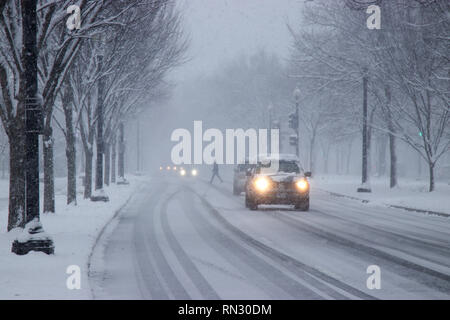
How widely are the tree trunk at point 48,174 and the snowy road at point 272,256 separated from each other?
2.25 m

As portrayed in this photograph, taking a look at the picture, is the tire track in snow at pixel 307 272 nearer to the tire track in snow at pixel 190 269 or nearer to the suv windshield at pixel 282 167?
the tire track in snow at pixel 190 269

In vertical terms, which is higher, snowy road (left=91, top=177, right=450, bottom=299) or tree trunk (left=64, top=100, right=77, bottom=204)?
tree trunk (left=64, top=100, right=77, bottom=204)

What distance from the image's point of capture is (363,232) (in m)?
16.6

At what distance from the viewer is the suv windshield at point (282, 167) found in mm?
23984

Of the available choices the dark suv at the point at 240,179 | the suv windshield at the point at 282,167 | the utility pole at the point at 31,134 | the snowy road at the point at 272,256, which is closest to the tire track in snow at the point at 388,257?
the snowy road at the point at 272,256

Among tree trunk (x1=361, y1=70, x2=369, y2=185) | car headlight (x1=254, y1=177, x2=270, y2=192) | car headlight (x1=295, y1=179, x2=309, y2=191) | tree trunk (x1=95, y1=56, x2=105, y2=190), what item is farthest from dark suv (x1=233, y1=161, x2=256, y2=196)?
car headlight (x1=295, y1=179, x2=309, y2=191)

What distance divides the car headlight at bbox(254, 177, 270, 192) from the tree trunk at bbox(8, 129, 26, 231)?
32.2 ft

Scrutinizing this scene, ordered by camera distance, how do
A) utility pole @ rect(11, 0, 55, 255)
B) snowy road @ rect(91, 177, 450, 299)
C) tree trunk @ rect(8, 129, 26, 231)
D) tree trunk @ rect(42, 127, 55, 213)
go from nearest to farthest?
snowy road @ rect(91, 177, 450, 299), utility pole @ rect(11, 0, 55, 255), tree trunk @ rect(8, 129, 26, 231), tree trunk @ rect(42, 127, 55, 213)

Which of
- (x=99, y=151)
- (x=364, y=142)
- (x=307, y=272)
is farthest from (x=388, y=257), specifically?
(x=364, y=142)

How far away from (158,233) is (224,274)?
21.0 feet

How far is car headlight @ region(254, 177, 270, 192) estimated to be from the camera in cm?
2319

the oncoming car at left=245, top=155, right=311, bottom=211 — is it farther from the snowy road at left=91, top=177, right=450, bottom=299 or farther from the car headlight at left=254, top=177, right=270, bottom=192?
the snowy road at left=91, top=177, right=450, bottom=299

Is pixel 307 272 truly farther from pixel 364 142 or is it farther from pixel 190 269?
pixel 364 142

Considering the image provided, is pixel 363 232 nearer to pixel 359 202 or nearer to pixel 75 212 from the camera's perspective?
pixel 75 212
